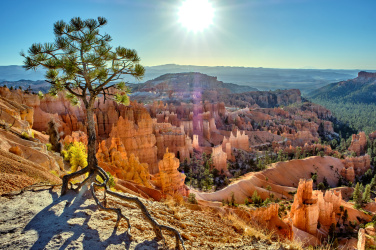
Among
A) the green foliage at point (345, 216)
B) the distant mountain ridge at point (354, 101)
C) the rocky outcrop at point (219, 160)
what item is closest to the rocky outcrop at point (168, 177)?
the green foliage at point (345, 216)

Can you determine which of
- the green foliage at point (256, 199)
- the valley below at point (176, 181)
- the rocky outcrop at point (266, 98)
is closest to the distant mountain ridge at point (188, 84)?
the rocky outcrop at point (266, 98)

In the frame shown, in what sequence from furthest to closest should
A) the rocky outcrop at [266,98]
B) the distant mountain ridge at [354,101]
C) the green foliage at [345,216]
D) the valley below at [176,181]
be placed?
the rocky outcrop at [266,98] → the distant mountain ridge at [354,101] → the green foliage at [345,216] → the valley below at [176,181]

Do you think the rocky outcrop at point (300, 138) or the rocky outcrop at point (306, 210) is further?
the rocky outcrop at point (300, 138)

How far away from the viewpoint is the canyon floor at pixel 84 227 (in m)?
4.12

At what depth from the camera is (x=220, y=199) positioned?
2506 centimetres

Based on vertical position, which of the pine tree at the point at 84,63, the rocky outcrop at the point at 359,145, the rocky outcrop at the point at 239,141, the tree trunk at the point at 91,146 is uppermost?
the pine tree at the point at 84,63

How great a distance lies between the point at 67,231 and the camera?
437 cm

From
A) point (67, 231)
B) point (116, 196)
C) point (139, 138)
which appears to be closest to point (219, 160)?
point (139, 138)

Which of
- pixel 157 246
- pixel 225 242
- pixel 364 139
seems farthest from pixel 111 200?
pixel 364 139

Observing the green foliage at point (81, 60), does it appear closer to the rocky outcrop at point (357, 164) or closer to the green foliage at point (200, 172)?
the green foliage at point (200, 172)

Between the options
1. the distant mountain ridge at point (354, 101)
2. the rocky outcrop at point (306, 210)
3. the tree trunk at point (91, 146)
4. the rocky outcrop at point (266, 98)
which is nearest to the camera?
the tree trunk at point (91, 146)

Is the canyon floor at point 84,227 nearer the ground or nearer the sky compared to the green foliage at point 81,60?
nearer the ground

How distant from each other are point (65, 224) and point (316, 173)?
40.4 m

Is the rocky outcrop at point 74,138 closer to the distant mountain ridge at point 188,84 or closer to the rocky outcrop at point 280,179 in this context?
the rocky outcrop at point 280,179
